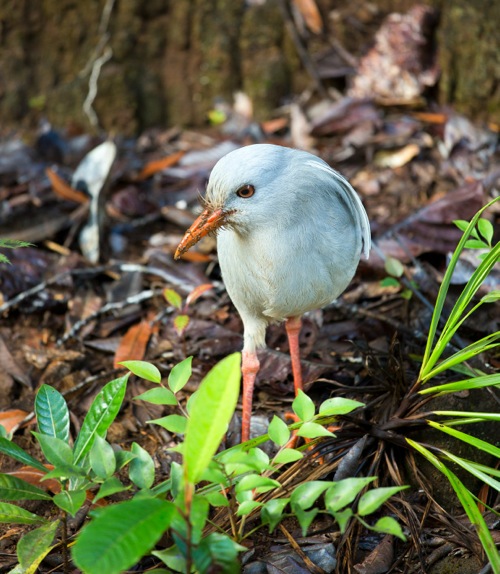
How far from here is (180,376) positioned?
7.58 ft

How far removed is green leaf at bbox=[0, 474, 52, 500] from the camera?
2230 millimetres

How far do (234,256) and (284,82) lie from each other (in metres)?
3.08

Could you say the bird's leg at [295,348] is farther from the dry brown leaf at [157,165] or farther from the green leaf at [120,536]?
the dry brown leaf at [157,165]

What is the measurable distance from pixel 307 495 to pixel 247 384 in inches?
36.1

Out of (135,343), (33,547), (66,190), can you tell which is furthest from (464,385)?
(66,190)

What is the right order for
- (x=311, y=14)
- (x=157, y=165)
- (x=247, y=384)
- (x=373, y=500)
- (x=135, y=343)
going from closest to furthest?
(x=373, y=500)
(x=247, y=384)
(x=135, y=343)
(x=157, y=165)
(x=311, y=14)

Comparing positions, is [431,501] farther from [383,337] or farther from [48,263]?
[48,263]

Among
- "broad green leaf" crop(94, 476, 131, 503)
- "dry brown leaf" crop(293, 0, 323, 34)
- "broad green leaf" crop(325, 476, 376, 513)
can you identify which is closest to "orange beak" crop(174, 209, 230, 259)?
"broad green leaf" crop(94, 476, 131, 503)

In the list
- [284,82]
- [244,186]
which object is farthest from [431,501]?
[284,82]

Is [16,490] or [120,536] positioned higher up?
[120,536]

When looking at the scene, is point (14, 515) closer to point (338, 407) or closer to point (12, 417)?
point (12, 417)

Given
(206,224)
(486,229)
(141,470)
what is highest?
(206,224)

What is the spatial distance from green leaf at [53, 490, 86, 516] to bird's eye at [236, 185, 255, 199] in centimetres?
106

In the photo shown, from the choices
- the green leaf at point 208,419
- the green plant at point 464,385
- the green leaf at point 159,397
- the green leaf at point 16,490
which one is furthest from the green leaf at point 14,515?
the green plant at point 464,385
